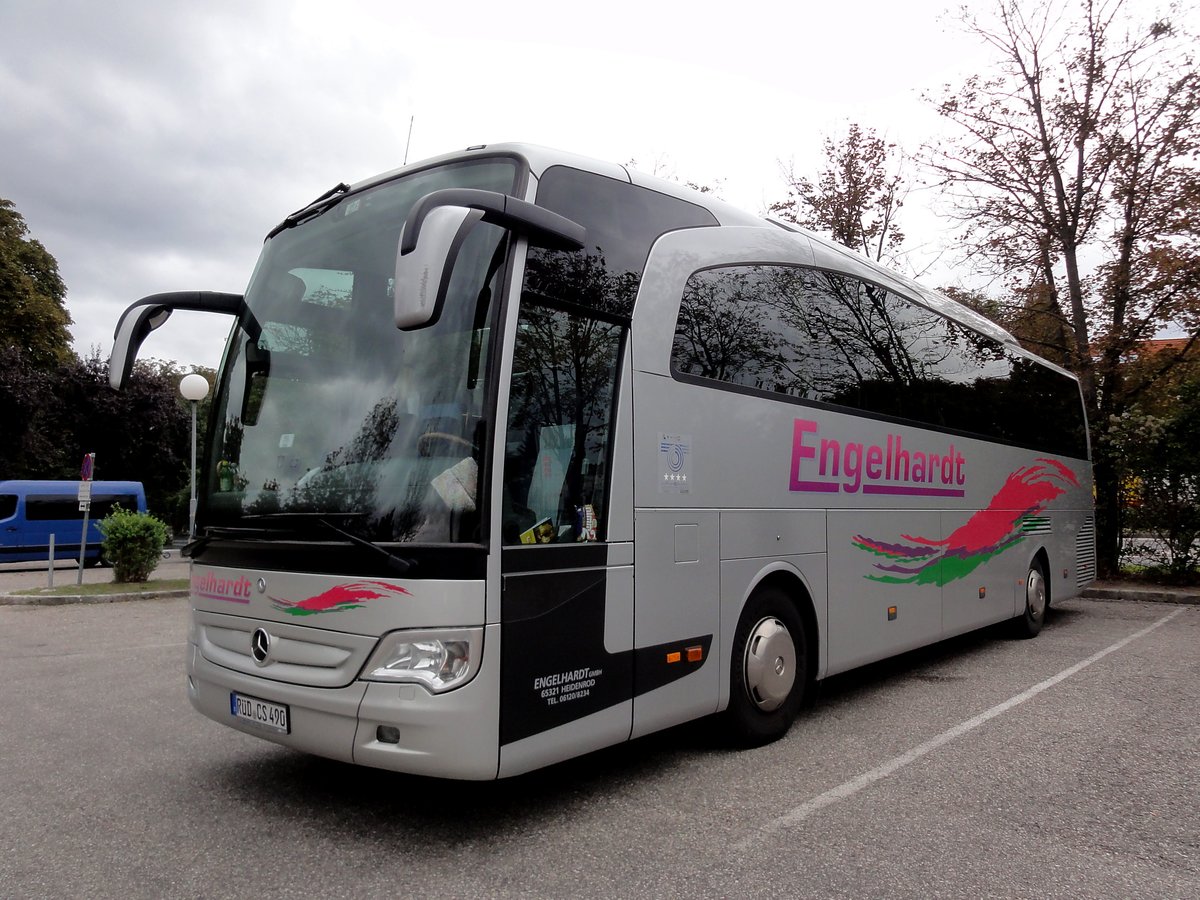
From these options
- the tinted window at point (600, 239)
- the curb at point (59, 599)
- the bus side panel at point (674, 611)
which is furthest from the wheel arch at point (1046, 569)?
the curb at point (59, 599)

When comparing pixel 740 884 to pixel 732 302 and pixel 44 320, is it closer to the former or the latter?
pixel 732 302

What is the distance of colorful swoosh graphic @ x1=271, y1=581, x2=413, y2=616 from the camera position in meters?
3.82

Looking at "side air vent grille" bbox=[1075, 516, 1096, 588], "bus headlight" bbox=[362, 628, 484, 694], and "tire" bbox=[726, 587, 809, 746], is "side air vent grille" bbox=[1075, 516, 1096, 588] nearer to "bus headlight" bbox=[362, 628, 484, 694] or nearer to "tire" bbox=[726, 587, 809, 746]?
"tire" bbox=[726, 587, 809, 746]

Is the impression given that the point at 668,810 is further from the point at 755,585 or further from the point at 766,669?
the point at 755,585

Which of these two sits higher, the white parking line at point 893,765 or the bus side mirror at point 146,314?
the bus side mirror at point 146,314

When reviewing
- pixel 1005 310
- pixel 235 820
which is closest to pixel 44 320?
pixel 1005 310

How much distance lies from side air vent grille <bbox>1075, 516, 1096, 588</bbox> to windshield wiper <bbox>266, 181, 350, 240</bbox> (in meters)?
10.8

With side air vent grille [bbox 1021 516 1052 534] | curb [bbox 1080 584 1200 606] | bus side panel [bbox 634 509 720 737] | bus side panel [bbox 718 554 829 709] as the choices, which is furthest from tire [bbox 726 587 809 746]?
curb [bbox 1080 584 1200 606]

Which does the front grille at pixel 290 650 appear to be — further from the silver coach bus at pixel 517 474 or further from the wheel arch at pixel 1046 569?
the wheel arch at pixel 1046 569

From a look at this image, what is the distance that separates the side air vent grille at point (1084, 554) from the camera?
38.8ft

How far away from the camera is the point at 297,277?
484cm

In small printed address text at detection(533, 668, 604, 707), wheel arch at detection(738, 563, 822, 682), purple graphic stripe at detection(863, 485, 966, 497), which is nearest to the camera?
small printed address text at detection(533, 668, 604, 707)

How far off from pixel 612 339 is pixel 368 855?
272cm

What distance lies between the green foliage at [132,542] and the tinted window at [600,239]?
50.9ft
